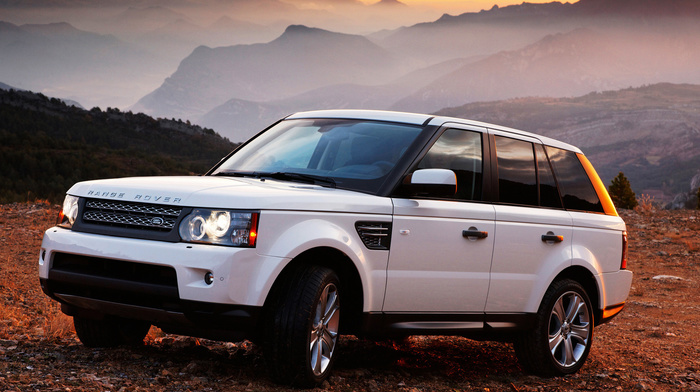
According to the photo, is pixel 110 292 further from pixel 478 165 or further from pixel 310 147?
pixel 478 165

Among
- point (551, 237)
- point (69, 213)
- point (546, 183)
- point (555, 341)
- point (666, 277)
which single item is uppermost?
point (546, 183)

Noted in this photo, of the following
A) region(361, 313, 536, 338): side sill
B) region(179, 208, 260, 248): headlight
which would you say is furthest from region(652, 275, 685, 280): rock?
region(179, 208, 260, 248): headlight

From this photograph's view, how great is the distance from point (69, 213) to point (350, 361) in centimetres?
253

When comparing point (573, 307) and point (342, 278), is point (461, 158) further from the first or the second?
point (573, 307)

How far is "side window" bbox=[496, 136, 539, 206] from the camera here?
19.4ft

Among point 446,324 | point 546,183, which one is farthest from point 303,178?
point 546,183

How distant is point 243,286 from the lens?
4.18 metres

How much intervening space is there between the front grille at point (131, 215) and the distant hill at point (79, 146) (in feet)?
62.6

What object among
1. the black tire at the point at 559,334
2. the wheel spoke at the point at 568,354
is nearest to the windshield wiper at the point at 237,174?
the black tire at the point at 559,334

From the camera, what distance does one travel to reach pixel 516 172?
6094 mm

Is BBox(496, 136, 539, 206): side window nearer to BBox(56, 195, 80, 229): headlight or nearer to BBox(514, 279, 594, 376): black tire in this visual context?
BBox(514, 279, 594, 376): black tire

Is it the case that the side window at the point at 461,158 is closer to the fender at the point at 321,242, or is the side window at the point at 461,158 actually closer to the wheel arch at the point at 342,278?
the fender at the point at 321,242

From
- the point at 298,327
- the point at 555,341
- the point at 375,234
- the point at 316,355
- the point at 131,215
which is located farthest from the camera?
the point at 555,341

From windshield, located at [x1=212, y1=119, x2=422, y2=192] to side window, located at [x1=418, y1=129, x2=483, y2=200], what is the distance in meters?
0.22
